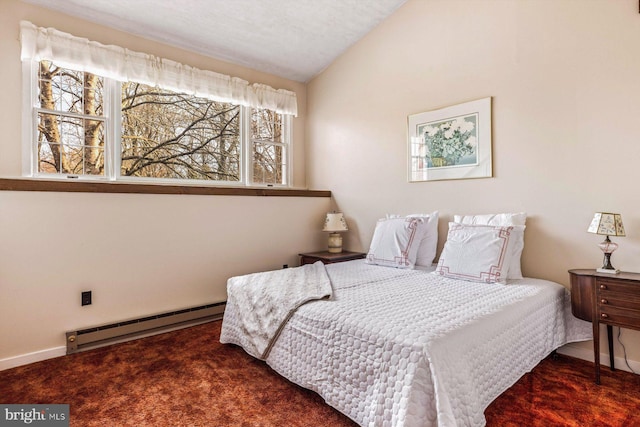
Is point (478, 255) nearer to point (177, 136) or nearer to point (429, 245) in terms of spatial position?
point (429, 245)

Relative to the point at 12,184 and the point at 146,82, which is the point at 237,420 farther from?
the point at 146,82

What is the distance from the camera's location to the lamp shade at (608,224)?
2039 mm

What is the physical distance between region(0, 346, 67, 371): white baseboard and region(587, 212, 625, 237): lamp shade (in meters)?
3.60

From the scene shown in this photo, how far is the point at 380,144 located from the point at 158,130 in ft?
7.12

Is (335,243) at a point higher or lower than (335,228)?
lower

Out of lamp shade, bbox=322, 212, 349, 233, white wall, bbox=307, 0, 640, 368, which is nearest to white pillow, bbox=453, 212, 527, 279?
white wall, bbox=307, 0, 640, 368

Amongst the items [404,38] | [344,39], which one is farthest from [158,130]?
[404,38]

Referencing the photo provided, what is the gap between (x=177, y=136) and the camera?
3436mm

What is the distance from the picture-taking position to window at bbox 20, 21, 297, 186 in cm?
270

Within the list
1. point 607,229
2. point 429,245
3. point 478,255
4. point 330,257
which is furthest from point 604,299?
point 330,257

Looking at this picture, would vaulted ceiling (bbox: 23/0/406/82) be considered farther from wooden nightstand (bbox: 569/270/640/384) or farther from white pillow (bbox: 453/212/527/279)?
wooden nightstand (bbox: 569/270/640/384)

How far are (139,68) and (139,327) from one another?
2191 mm

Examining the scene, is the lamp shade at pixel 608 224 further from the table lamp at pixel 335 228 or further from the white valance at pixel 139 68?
the white valance at pixel 139 68

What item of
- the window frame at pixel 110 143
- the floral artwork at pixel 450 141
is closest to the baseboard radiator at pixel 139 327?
the window frame at pixel 110 143
